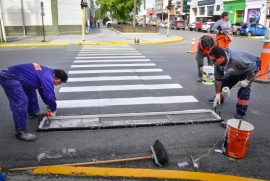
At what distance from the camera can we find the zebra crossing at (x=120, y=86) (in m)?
5.96

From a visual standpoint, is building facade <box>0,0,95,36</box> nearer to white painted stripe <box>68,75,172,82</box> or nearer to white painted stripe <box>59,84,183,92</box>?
Result: white painted stripe <box>68,75,172,82</box>

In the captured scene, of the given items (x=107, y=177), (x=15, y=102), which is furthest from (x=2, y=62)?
(x=107, y=177)

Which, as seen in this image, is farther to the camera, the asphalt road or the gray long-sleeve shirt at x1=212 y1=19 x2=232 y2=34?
the gray long-sleeve shirt at x1=212 y1=19 x2=232 y2=34

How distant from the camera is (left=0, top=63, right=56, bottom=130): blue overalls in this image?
3.83 metres

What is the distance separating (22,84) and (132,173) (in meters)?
Answer: 2.15

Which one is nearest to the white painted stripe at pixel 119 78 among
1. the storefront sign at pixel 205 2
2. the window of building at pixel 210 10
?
the storefront sign at pixel 205 2

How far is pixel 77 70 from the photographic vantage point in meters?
9.27

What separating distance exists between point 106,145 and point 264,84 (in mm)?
5803

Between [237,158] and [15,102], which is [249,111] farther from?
[15,102]

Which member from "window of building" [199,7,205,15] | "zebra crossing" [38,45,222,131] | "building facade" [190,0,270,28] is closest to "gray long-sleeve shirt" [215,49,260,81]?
"zebra crossing" [38,45,222,131]

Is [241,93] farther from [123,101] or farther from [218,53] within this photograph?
[123,101]

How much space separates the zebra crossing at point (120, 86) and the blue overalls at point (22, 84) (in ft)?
5.20

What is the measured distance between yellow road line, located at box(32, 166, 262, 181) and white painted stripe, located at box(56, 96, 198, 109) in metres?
2.51

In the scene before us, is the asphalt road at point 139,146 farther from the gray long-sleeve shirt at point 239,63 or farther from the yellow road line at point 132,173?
the gray long-sleeve shirt at point 239,63
